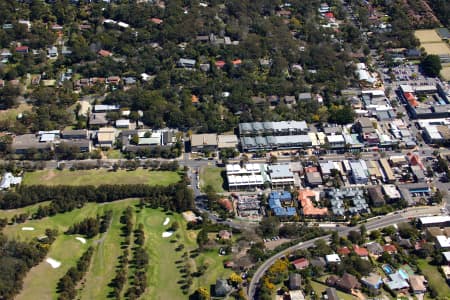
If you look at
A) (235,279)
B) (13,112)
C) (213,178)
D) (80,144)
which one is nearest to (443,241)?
(235,279)

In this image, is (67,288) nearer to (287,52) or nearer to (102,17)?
(287,52)

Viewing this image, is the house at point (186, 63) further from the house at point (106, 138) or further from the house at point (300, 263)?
the house at point (300, 263)

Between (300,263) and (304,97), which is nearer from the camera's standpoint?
(300,263)

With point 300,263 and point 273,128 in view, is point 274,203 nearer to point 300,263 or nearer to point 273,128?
point 300,263

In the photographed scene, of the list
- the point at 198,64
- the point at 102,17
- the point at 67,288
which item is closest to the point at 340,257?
the point at 67,288

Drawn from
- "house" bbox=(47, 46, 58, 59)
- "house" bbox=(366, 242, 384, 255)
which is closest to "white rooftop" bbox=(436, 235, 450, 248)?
"house" bbox=(366, 242, 384, 255)
